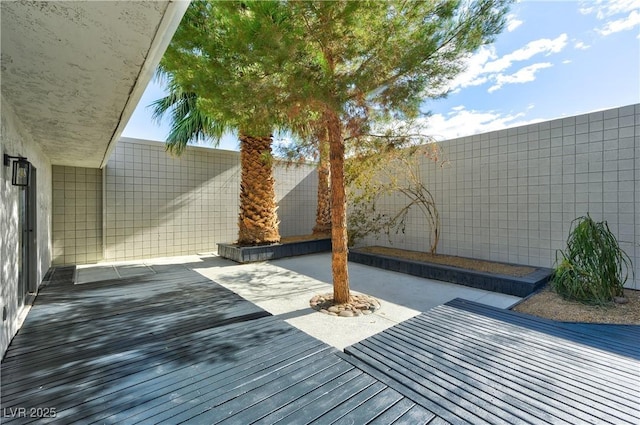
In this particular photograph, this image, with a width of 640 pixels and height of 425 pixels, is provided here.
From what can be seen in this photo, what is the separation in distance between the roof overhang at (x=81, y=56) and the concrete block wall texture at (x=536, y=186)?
628 centimetres

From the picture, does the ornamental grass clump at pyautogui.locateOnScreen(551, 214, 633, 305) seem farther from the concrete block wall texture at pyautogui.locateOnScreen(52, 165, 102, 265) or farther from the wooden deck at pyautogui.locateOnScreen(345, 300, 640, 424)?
the concrete block wall texture at pyautogui.locateOnScreen(52, 165, 102, 265)

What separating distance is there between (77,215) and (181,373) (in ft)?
21.4

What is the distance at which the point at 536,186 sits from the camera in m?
5.50

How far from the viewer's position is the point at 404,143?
4203mm

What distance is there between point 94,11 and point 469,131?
667 cm

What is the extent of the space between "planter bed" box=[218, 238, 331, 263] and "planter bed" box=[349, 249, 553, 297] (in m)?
2.20

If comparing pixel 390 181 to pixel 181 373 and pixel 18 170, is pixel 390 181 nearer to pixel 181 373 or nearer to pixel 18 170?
pixel 181 373

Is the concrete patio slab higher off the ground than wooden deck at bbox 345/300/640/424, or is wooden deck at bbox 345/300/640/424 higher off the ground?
wooden deck at bbox 345/300/640/424

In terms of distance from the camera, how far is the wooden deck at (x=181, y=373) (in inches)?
70.3

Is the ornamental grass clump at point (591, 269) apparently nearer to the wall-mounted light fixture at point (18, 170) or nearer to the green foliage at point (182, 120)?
the wall-mounted light fixture at point (18, 170)

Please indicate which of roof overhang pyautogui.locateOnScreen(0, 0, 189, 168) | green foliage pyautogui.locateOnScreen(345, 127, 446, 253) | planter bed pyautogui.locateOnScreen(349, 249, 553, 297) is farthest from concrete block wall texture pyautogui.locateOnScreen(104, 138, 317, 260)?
roof overhang pyautogui.locateOnScreen(0, 0, 189, 168)

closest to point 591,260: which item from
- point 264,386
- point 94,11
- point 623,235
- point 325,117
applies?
point 623,235

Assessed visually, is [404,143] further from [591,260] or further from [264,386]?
[264,386]

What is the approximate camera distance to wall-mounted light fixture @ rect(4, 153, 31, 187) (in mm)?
2744
